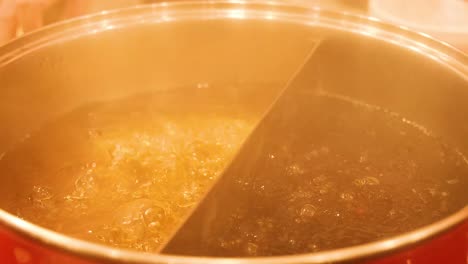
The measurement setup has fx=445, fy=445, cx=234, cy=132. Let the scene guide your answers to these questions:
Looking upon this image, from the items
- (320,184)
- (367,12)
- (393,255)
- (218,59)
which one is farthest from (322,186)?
(367,12)

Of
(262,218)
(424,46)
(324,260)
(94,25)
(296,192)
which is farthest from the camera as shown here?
(94,25)

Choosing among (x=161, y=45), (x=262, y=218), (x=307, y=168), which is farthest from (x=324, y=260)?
(x=161, y=45)

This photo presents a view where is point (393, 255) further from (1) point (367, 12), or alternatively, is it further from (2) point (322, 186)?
(1) point (367, 12)

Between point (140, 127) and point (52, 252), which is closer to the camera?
point (52, 252)

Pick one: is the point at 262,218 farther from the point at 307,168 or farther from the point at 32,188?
the point at 32,188

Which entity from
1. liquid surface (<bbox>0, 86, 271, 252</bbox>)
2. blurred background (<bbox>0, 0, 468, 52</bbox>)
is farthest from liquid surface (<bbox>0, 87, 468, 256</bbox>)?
blurred background (<bbox>0, 0, 468, 52</bbox>)

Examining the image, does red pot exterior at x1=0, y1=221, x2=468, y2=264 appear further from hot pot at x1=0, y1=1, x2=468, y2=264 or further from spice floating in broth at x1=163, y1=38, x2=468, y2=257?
hot pot at x1=0, y1=1, x2=468, y2=264
